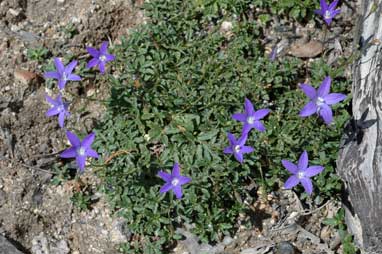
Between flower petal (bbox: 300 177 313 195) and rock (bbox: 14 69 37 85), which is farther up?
rock (bbox: 14 69 37 85)

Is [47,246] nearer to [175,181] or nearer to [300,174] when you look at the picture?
[175,181]

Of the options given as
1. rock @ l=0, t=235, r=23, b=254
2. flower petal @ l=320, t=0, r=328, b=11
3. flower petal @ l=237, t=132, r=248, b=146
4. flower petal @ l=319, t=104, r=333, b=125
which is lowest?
rock @ l=0, t=235, r=23, b=254

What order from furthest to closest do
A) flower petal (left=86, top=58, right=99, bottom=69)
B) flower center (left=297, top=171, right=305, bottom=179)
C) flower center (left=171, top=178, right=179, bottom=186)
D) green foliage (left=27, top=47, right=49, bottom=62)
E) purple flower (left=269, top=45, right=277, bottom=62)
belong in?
1. green foliage (left=27, top=47, right=49, bottom=62)
2. purple flower (left=269, top=45, right=277, bottom=62)
3. flower petal (left=86, top=58, right=99, bottom=69)
4. flower center (left=297, top=171, right=305, bottom=179)
5. flower center (left=171, top=178, right=179, bottom=186)

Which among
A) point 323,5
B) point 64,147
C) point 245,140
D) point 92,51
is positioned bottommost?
point 64,147

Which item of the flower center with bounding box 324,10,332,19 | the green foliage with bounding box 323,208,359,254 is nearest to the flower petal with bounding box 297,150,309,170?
the green foliage with bounding box 323,208,359,254

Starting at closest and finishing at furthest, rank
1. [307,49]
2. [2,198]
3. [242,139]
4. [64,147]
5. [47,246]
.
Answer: [242,139]
[47,246]
[2,198]
[64,147]
[307,49]

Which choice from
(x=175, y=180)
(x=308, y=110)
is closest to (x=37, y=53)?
(x=175, y=180)

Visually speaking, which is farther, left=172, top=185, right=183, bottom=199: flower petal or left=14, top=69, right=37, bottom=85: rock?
left=14, top=69, right=37, bottom=85: rock

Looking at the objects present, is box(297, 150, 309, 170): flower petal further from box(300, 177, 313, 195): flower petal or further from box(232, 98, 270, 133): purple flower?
box(232, 98, 270, 133): purple flower
